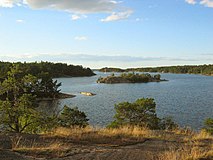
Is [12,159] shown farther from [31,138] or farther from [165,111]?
[165,111]

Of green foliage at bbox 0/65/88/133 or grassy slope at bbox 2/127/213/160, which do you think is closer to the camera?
grassy slope at bbox 2/127/213/160

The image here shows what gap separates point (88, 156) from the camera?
795 cm

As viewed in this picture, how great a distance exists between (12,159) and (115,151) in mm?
2985

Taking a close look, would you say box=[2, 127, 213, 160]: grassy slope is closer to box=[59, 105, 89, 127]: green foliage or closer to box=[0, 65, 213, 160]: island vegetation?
box=[0, 65, 213, 160]: island vegetation

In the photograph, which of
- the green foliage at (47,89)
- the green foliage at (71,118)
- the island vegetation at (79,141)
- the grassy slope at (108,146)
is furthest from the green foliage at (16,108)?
the green foliage at (47,89)

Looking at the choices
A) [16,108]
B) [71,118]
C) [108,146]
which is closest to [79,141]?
[108,146]

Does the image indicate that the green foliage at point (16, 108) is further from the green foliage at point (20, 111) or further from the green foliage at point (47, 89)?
the green foliage at point (47, 89)

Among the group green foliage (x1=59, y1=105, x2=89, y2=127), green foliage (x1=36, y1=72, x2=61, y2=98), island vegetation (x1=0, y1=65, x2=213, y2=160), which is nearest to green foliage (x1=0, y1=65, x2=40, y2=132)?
island vegetation (x1=0, y1=65, x2=213, y2=160)

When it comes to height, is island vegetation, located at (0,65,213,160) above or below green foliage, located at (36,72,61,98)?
above

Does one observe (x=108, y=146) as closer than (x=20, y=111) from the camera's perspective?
Yes

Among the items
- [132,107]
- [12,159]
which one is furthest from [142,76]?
[12,159]

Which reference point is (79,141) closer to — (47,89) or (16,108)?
(16,108)

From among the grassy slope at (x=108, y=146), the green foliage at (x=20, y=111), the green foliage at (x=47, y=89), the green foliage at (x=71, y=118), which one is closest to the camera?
the grassy slope at (x=108, y=146)

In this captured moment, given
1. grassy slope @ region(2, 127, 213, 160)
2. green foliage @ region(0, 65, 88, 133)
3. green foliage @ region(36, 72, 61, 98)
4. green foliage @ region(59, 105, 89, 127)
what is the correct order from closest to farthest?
grassy slope @ region(2, 127, 213, 160) → green foliage @ region(0, 65, 88, 133) → green foliage @ region(59, 105, 89, 127) → green foliage @ region(36, 72, 61, 98)
